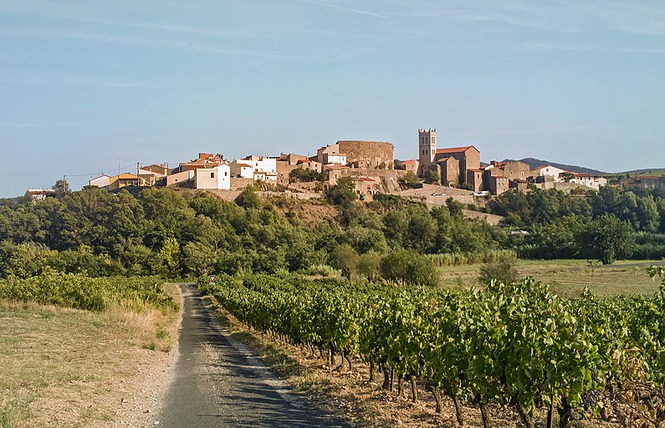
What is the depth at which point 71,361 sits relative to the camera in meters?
13.7

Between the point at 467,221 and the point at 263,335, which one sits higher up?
the point at 467,221

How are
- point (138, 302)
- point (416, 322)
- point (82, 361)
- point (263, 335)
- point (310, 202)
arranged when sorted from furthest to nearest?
point (310, 202), point (138, 302), point (263, 335), point (82, 361), point (416, 322)

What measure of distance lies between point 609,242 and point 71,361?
56.7 meters

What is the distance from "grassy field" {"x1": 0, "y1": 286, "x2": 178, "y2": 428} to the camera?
927 cm

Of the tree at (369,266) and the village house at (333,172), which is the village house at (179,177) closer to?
the village house at (333,172)

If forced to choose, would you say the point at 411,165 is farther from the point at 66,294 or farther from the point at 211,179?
the point at 66,294

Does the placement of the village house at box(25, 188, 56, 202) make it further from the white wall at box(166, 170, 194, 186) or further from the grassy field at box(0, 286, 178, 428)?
the grassy field at box(0, 286, 178, 428)

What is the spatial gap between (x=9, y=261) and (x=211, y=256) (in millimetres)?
18937

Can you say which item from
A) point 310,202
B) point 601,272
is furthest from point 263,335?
point 310,202

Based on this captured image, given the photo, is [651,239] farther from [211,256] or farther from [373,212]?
[211,256]

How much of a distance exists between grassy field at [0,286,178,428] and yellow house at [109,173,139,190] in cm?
6372

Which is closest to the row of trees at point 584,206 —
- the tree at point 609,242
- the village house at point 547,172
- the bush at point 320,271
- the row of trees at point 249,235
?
the row of trees at point 249,235

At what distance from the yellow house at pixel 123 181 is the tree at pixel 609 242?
5544 centimetres

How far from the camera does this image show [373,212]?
81500 millimetres
